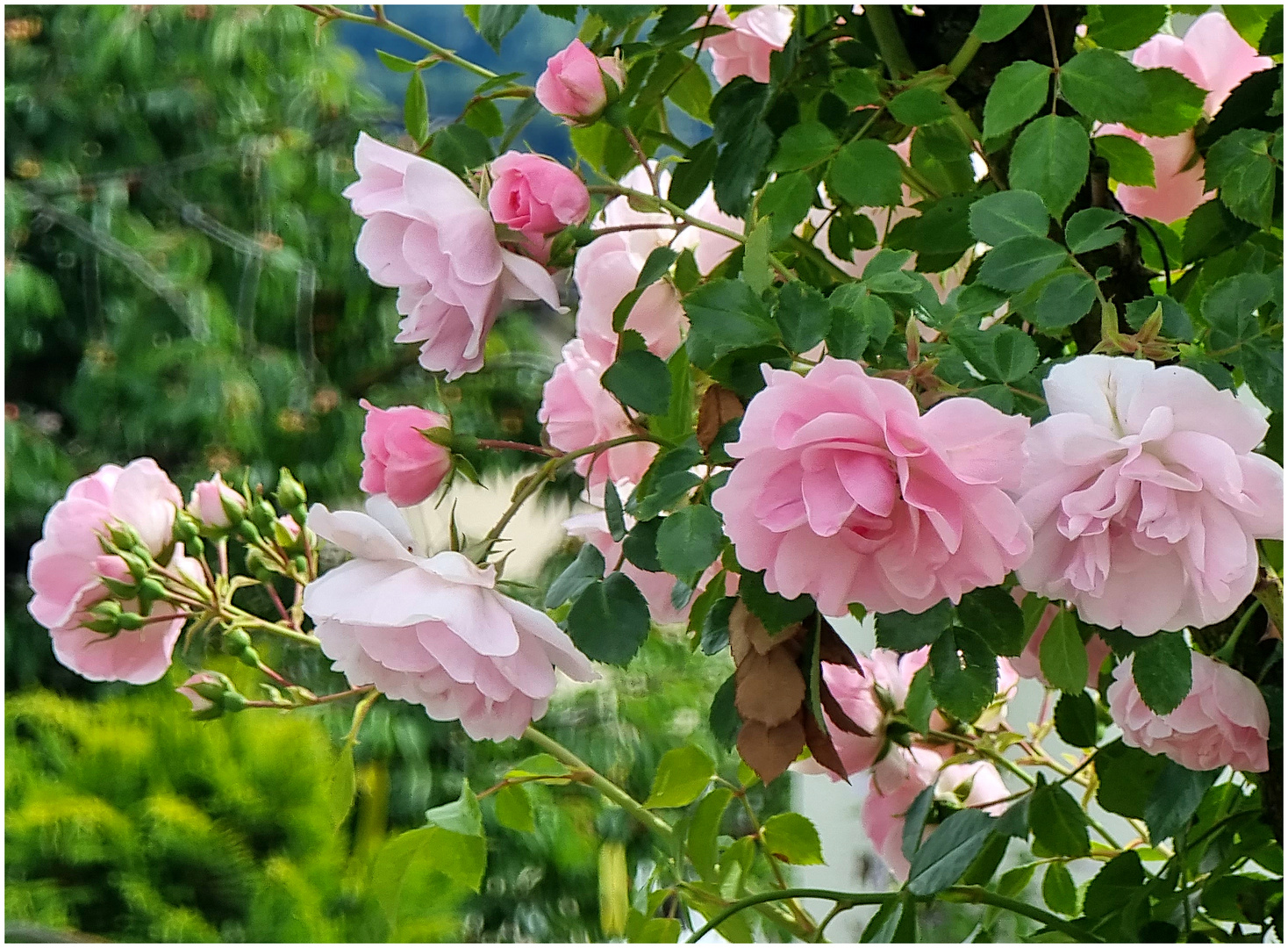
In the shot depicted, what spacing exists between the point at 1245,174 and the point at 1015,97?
0.05 meters

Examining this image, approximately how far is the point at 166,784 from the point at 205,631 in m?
0.97

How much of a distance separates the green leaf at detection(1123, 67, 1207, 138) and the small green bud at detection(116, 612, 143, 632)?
0.30 m

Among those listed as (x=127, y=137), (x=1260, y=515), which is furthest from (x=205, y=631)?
(x=127, y=137)

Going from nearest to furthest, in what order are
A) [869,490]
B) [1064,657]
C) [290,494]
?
[869,490] → [1064,657] → [290,494]

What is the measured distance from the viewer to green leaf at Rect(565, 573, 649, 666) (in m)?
0.24

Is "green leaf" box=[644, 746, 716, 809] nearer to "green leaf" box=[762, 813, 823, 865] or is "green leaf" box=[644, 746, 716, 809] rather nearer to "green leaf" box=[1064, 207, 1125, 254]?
"green leaf" box=[762, 813, 823, 865]

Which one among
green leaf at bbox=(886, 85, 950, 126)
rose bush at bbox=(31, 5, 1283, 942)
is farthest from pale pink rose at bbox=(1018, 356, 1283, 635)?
green leaf at bbox=(886, 85, 950, 126)

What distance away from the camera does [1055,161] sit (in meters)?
0.25

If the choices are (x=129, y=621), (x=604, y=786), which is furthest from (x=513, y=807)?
(x=129, y=621)

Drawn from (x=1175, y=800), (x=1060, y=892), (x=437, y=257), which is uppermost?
(x=437, y=257)

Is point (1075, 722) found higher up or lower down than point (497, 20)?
lower down

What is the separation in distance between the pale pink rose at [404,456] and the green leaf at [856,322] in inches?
3.5

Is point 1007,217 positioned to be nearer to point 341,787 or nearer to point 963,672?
point 963,672

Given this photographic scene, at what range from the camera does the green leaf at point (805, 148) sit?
27 centimetres
